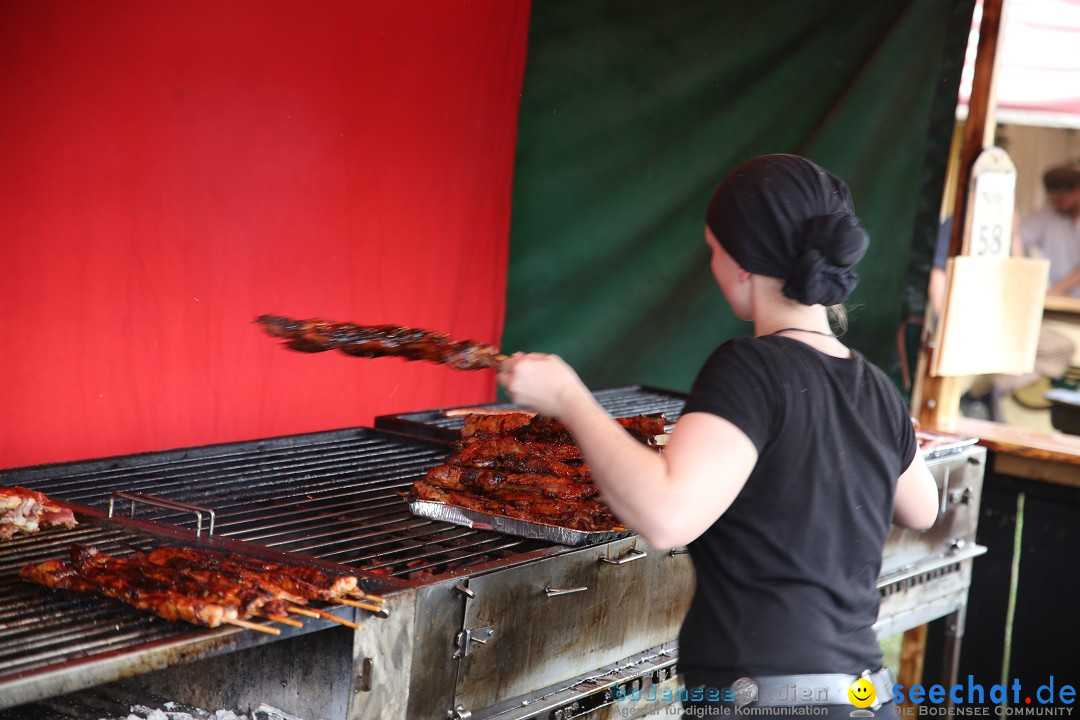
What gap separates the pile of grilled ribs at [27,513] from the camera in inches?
120

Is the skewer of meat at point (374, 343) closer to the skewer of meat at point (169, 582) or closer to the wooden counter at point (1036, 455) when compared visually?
the skewer of meat at point (169, 582)

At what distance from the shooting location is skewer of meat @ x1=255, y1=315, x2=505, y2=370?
9.90 feet

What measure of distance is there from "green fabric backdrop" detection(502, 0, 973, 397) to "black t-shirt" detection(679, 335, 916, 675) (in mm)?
3835

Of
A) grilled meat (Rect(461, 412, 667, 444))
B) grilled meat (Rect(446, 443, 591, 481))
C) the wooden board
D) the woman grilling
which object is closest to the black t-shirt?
the woman grilling

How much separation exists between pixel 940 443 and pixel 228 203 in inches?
137

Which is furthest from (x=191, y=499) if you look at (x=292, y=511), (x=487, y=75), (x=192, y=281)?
(x=487, y=75)

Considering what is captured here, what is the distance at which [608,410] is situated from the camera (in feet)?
17.6

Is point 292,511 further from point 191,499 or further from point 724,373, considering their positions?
point 724,373

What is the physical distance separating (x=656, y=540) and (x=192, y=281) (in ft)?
10.1

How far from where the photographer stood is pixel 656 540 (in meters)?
2.26

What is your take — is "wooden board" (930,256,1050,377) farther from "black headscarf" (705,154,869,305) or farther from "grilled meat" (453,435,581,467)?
"black headscarf" (705,154,869,305)

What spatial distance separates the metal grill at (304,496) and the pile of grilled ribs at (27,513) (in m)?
0.24

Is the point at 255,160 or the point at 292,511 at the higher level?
the point at 255,160

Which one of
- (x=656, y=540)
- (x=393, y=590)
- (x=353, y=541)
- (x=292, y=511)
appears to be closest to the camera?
(x=656, y=540)
